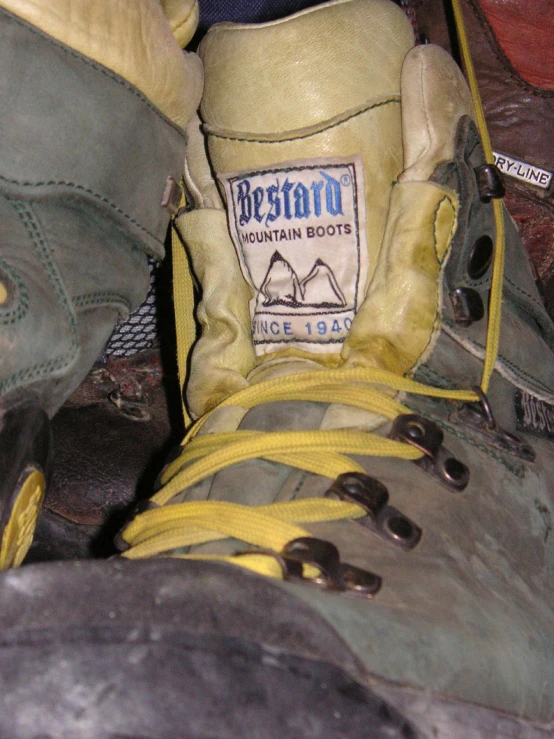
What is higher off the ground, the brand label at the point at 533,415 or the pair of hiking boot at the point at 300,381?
the pair of hiking boot at the point at 300,381

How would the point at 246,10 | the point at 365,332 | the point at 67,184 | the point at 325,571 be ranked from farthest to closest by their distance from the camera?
the point at 246,10 < the point at 365,332 < the point at 67,184 < the point at 325,571

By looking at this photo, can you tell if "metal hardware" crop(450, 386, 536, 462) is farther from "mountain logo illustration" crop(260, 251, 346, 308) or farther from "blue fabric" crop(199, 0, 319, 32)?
"blue fabric" crop(199, 0, 319, 32)

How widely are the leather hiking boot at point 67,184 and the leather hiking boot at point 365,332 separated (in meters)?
0.09

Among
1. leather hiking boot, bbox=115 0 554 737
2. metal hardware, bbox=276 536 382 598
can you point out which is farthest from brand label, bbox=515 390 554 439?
metal hardware, bbox=276 536 382 598

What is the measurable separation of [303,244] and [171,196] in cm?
15

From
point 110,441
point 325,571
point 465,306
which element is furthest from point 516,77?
point 110,441

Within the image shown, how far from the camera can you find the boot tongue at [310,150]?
843 mm

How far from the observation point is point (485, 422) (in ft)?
2.86

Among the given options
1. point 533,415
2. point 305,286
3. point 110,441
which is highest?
point 305,286

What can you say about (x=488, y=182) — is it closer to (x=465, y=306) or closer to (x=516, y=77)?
(x=465, y=306)

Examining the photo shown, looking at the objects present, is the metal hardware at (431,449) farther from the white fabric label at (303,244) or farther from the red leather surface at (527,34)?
the red leather surface at (527,34)

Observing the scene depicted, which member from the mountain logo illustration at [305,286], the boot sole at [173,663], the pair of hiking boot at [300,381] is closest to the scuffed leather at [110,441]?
the pair of hiking boot at [300,381]

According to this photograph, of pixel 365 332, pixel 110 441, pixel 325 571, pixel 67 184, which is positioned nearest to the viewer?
pixel 325 571

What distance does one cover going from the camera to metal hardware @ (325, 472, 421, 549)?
28.0 inches
